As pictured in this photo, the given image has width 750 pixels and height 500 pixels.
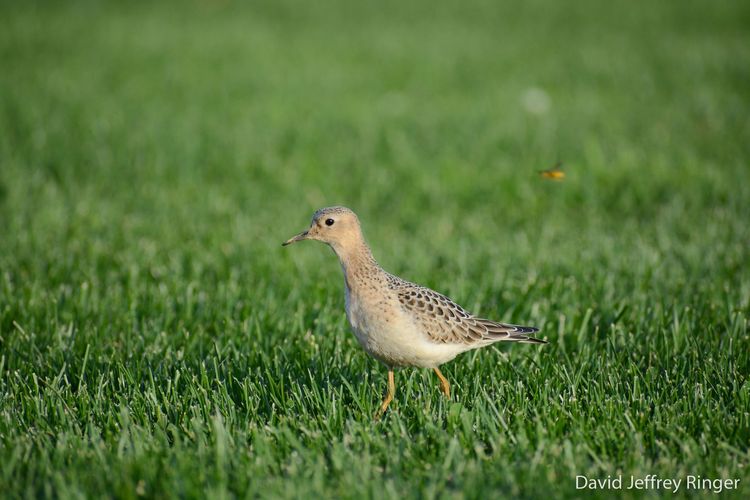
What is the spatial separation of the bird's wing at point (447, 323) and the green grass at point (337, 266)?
289 mm

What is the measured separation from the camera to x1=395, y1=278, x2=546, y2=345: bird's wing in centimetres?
420

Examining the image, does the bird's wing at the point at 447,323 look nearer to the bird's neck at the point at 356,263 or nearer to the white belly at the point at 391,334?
the white belly at the point at 391,334

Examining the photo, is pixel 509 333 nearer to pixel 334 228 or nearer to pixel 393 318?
pixel 393 318

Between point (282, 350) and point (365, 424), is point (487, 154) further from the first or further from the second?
point (365, 424)

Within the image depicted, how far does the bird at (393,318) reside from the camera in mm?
4078

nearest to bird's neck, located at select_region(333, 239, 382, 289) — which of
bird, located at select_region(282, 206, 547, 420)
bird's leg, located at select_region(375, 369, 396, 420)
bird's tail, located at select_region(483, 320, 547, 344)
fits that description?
bird, located at select_region(282, 206, 547, 420)

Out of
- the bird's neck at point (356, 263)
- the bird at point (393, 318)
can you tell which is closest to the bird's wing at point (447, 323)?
the bird at point (393, 318)

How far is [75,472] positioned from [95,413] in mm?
769

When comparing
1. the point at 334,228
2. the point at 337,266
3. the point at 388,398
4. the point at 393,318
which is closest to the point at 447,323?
Result: the point at 393,318

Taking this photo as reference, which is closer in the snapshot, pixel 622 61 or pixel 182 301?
pixel 182 301

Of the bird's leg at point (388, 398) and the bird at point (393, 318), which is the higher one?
the bird at point (393, 318)

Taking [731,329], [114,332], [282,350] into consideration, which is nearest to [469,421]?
[282,350]

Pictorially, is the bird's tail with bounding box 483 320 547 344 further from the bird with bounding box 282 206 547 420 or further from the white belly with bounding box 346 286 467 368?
the white belly with bounding box 346 286 467 368

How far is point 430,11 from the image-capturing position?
22.1 metres
